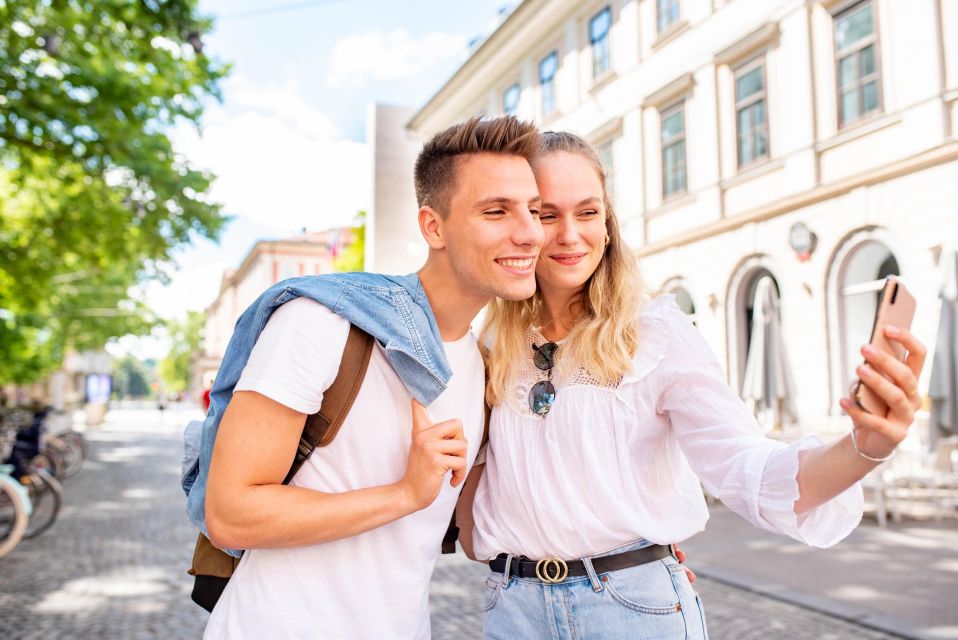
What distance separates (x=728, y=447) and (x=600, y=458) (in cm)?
31

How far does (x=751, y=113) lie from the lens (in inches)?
583

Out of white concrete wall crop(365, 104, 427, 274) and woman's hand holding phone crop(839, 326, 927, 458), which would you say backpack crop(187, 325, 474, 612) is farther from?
white concrete wall crop(365, 104, 427, 274)

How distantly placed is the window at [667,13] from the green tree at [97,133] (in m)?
8.91

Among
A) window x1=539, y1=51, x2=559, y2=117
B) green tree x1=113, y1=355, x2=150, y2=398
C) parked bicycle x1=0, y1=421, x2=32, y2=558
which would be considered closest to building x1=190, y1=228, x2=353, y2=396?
window x1=539, y1=51, x2=559, y2=117

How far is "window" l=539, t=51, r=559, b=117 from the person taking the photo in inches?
846

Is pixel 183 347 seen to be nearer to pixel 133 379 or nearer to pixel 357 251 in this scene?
pixel 133 379

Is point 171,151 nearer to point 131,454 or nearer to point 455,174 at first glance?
point 131,454

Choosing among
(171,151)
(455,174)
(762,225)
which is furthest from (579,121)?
(455,174)

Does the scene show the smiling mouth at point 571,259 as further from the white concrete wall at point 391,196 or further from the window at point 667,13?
the white concrete wall at point 391,196

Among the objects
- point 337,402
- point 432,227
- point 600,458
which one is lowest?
point 600,458

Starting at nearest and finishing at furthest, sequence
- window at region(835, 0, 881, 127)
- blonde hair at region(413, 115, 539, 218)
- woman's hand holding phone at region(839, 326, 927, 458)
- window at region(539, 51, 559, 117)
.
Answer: woman's hand holding phone at region(839, 326, 927, 458)
blonde hair at region(413, 115, 539, 218)
window at region(835, 0, 881, 127)
window at region(539, 51, 559, 117)

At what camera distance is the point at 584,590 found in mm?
1922

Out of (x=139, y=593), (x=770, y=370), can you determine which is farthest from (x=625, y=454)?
(x=770, y=370)

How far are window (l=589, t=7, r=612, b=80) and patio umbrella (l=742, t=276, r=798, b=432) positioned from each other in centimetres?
946
